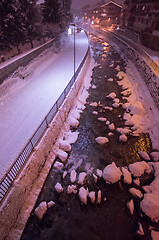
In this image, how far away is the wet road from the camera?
602 cm

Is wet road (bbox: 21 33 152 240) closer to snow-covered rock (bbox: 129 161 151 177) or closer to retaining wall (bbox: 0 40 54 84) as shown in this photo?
snow-covered rock (bbox: 129 161 151 177)

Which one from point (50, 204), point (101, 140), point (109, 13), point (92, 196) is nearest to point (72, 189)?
point (92, 196)

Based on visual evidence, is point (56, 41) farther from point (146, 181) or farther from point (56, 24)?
point (146, 181)

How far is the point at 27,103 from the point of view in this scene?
11188 millimetres

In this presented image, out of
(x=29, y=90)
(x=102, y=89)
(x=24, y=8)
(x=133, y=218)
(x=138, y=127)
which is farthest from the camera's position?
(x=24, y=8)

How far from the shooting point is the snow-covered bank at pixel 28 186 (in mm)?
5652

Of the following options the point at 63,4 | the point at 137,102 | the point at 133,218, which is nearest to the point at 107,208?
the point at 133,218

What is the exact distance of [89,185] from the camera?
7.58m

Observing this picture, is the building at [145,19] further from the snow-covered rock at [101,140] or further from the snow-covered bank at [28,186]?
the snow-covered bank at [28,186]

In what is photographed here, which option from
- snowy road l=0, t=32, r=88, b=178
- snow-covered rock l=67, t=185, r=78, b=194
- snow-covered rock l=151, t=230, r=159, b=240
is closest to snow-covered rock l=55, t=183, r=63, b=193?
snow-covered rock l=67, t=185, r=78, b=194

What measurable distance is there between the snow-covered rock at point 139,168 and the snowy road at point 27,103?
22.1 ft

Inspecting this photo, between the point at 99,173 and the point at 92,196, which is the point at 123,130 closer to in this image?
the point at 99,173

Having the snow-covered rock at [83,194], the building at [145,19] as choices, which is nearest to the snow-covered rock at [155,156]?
the snow-covered rock at [83,194]

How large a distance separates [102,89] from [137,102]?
474 cm
